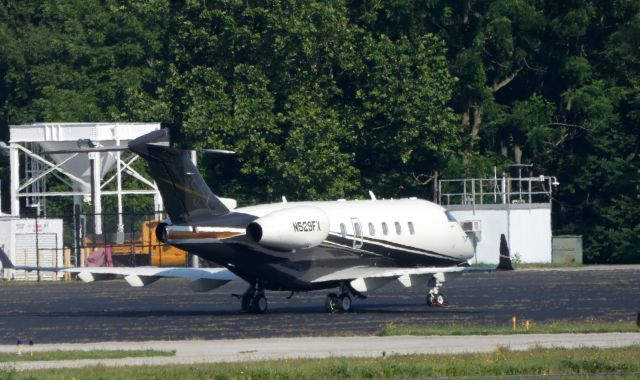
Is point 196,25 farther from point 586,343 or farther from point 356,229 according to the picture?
point 586,343

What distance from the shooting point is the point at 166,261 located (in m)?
68.9

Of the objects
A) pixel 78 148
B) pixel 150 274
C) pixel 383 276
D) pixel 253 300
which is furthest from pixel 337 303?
pixel 78 148

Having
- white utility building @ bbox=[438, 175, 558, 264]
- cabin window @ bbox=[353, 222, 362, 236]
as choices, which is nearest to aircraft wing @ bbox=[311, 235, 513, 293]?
cabin window @ bbox=[353, 222, 362, 236]

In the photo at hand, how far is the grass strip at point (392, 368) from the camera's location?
22812 mm

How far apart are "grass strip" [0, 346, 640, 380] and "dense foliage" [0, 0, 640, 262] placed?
48.9m

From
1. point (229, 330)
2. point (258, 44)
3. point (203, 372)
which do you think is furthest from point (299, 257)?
point (258, 44)

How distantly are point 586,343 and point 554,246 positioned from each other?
45.0m

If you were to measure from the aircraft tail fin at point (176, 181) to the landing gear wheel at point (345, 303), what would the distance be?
4.81m

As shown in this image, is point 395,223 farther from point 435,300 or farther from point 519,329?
point 519,329

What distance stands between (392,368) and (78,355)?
714 cm

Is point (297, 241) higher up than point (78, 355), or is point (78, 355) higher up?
point (297, 241)

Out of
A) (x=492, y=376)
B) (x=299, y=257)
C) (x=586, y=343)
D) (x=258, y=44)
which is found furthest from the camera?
(x=258, y=44)

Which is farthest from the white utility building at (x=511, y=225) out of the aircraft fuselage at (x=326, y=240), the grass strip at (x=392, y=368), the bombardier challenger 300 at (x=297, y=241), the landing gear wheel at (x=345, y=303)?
the grass strip at (x=392, y=368)

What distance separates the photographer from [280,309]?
41375mm
